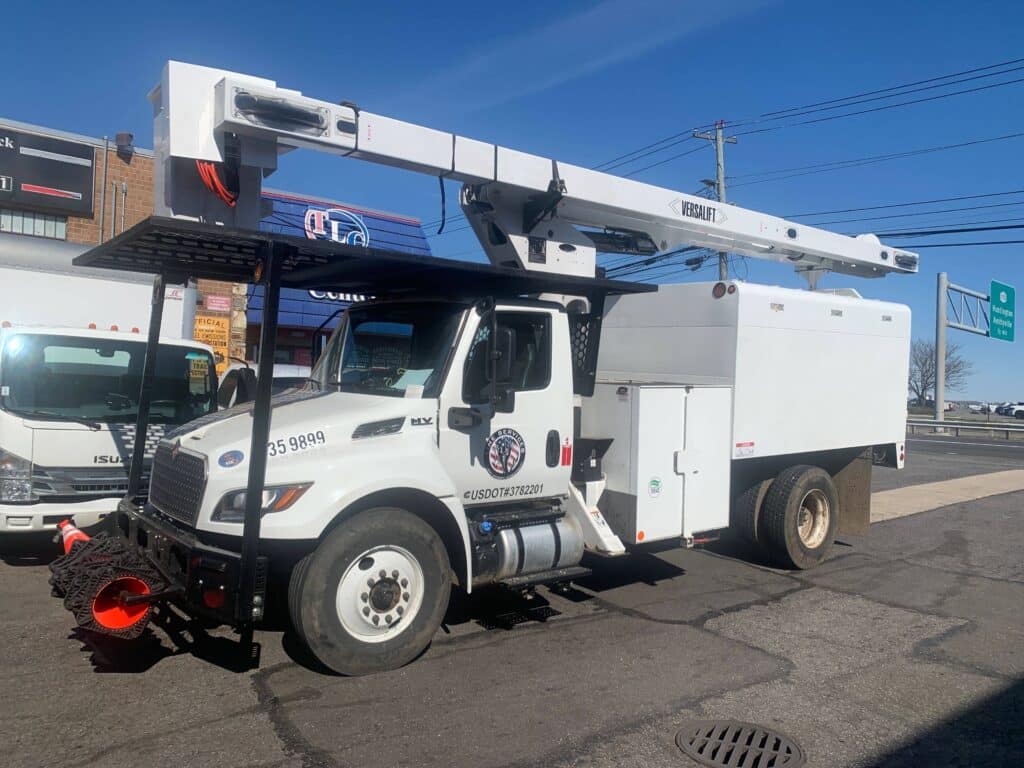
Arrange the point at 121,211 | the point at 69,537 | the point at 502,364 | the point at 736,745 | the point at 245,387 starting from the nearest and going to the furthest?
the point at 736,745
the point at 502,364
the point at 69,537
the point at 245,387
the point at 121,211

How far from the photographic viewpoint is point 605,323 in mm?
9086

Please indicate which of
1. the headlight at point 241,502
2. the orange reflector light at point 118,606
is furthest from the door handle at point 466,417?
the orange reflector light at point 118,606

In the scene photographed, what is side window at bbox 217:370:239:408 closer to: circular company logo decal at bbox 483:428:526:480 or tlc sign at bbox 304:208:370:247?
circular company logo decal at bbox 483:428:526:480

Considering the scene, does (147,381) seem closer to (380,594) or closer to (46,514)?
(46,514)

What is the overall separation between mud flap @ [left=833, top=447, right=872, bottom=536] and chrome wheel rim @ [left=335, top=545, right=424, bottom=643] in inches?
234

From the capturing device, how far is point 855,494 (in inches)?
372

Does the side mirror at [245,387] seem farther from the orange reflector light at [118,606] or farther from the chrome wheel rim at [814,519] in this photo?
the chrome wheel rim at [814,519]

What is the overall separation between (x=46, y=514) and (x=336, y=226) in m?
12.0

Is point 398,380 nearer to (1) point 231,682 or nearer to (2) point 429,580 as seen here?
(2) point 429,580

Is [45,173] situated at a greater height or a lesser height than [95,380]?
greater

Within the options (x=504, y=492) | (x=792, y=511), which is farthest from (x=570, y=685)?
(x=792, y=511)

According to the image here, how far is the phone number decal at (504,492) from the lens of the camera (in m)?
5.95

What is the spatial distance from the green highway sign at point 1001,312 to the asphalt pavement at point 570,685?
3290 centimetres

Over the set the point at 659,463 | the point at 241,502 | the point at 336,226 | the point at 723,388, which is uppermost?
the point at 336,226
